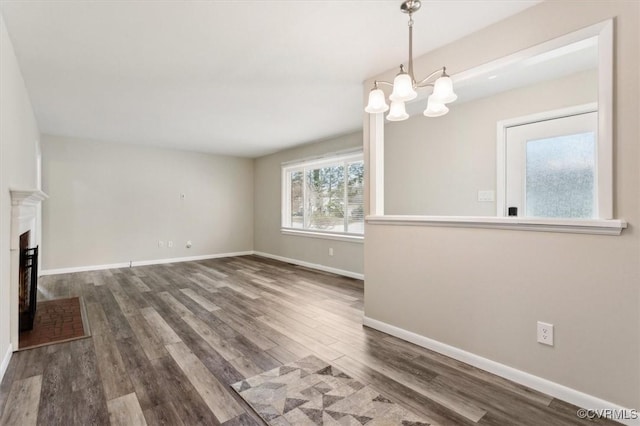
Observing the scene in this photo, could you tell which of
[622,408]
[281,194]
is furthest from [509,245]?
[281,194]

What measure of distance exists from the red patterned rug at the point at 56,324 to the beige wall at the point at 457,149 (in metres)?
3.68

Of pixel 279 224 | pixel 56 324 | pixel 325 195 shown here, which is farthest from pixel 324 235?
pixel 56 324

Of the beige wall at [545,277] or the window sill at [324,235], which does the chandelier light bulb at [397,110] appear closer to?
the beige wall at [545,277]

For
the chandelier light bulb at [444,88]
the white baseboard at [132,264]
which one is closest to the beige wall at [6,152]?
the chandelier light bulb at [444,88]

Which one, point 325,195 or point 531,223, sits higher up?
point 325,195

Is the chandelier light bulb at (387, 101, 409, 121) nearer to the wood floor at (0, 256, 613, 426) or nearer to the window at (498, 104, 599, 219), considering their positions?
the wood floor at (0, 256, 613, 426)

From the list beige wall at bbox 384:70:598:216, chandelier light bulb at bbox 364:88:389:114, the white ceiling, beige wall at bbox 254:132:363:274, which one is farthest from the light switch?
chandelier light bulb at bbox 364:88:389:114

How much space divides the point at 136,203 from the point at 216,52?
4.37m

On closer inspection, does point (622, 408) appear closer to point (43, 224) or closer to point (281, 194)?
point (281, 194)

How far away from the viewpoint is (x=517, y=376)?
1.89 meters

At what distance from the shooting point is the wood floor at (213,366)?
162cm

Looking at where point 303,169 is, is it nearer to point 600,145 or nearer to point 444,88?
point 444,88

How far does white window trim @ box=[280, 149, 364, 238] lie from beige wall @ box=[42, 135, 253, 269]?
4.16ft

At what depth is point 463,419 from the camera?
157cm
